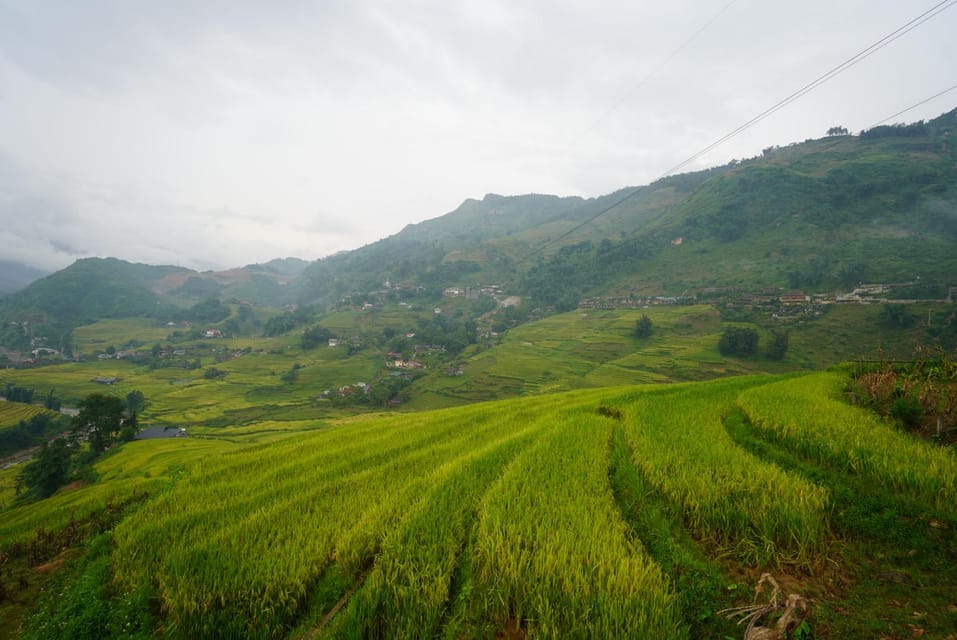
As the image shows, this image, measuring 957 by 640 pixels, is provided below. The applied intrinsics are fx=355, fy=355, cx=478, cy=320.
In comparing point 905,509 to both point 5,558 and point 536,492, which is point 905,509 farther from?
point 5,558

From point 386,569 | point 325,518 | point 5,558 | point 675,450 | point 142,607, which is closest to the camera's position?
point 142,607

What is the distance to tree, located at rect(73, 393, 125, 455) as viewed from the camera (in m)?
38.0

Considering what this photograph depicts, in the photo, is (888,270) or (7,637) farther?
(888,270)

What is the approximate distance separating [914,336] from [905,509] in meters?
87.5

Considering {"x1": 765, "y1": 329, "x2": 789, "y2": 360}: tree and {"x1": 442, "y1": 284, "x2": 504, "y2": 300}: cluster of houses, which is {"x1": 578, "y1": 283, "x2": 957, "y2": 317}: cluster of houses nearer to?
{"x1": 765, "y1": 329, "x2": 789, "y2": 360}: tree

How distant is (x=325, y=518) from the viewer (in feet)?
18.3

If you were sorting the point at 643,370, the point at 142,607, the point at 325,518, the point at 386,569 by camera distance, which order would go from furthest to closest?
the point at 643,370, the point at 325,518, the point at 386,569, the point at 142,607

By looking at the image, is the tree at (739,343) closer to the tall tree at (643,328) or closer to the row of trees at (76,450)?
the tall tree at (643,328)

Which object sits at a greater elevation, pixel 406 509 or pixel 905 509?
pixel 406 509

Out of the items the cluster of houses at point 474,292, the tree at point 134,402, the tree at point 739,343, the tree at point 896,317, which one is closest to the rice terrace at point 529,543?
the tree at point 739,343

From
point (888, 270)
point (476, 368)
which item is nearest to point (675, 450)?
point (476, 368)

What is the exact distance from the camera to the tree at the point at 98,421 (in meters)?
38.0

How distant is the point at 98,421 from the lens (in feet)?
125

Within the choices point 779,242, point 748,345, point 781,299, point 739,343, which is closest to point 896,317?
point 781,299
